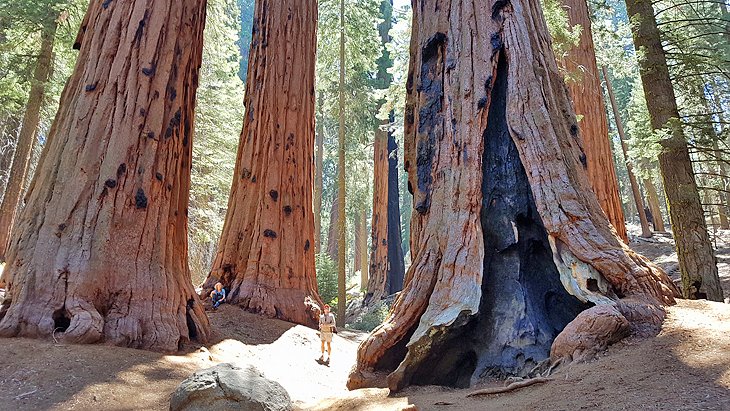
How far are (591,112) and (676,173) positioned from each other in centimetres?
254

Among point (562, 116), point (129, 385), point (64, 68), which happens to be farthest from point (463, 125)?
point (64, 68)

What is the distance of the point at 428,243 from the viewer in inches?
175

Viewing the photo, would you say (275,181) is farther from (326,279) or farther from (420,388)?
(326,279)

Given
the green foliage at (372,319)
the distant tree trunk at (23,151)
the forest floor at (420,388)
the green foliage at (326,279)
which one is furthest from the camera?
the green foliage at (326,279)

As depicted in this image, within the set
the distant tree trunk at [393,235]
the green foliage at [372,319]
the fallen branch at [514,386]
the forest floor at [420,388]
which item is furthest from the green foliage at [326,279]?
the fallen branch at [514,386]

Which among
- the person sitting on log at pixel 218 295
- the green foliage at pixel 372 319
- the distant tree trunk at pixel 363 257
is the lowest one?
the green foliage at pixel 372 319

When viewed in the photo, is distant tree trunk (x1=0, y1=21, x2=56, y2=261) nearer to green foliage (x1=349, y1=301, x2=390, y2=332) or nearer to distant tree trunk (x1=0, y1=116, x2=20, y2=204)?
distant tree trunk (x1=0, y1=116, x2=20, y2=204)

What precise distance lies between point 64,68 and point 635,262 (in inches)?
702

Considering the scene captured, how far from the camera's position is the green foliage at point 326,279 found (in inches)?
668

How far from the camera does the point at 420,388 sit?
3.81 metres

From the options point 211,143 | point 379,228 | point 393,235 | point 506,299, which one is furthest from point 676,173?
point 393,235

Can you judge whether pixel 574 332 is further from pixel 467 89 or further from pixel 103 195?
pixel 103 195

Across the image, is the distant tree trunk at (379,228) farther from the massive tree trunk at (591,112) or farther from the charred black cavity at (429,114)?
the charred black cavity at (429,114)

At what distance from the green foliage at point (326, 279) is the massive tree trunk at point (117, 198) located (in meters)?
10.9
